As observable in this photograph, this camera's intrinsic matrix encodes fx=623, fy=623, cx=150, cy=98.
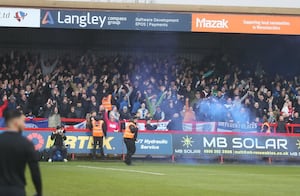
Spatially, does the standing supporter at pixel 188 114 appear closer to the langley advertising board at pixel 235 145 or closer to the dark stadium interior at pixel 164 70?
the dark stadium interior at pixel 164 70

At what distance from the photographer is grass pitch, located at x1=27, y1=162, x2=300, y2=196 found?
47.2 ft

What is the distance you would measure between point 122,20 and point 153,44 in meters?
6.67

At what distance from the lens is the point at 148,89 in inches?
1231

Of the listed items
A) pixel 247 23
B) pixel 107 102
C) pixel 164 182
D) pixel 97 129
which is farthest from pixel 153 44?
pixel 164 182

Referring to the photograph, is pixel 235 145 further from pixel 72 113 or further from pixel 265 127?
pixel 72 113

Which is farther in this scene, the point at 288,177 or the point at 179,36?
the point at 179,36

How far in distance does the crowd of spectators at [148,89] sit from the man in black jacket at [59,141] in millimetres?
2312

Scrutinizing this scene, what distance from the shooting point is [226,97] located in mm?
31391

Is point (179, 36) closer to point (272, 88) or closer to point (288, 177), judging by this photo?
point (272, 88)

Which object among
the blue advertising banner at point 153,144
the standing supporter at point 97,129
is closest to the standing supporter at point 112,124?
the standing supporter at point 97,129

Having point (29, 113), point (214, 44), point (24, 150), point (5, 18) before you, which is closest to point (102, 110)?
point (29, 113)

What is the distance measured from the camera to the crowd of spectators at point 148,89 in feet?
94.7

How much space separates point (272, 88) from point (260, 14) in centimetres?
441

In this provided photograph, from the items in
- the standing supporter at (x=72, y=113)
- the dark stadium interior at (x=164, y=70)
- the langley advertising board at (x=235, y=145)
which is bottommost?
the langley advertising board at (x=235, y=145)
